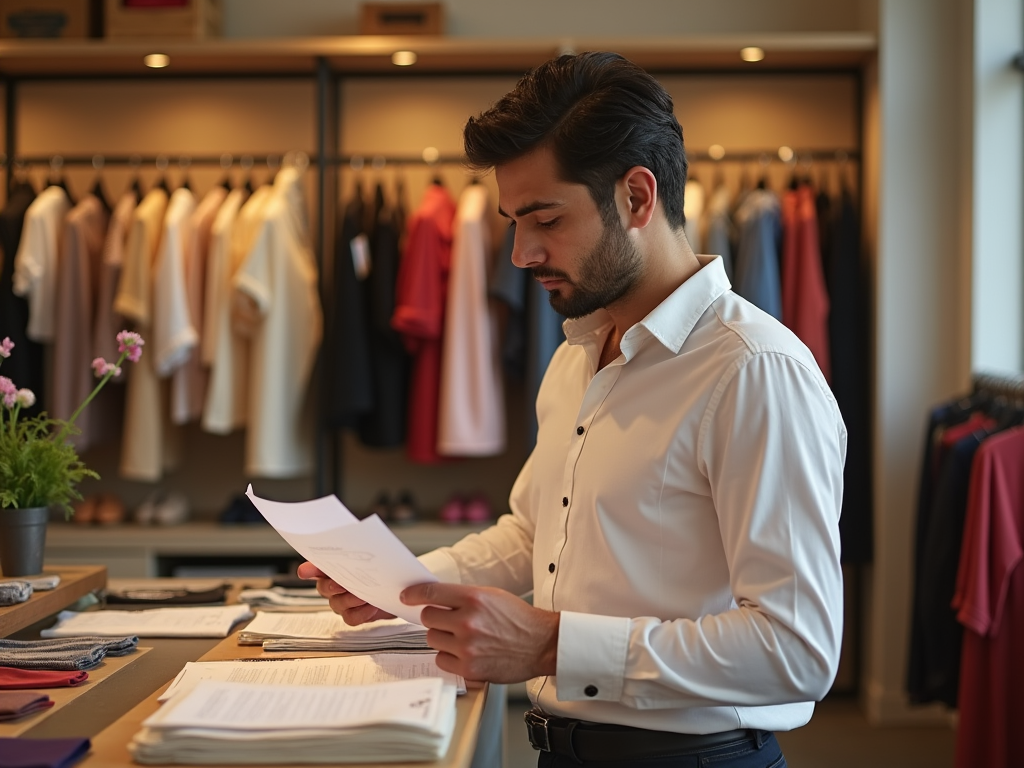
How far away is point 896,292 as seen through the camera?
379 centimetres

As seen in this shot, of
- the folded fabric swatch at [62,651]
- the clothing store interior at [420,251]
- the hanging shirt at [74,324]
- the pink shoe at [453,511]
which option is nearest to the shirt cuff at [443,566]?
the folded fabric swatch at [62,651]

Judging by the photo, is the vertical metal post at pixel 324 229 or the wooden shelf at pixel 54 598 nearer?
the wooden shelf at pixel 54 598

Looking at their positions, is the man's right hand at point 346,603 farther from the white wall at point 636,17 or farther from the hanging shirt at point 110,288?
the white wall at point 636,17

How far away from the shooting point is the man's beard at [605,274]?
1.50 m

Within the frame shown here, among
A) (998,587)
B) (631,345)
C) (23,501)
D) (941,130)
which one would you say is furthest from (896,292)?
(23,501)

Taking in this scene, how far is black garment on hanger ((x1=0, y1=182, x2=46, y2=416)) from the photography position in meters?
3.90

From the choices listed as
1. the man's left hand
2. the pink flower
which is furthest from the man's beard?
the pink flower

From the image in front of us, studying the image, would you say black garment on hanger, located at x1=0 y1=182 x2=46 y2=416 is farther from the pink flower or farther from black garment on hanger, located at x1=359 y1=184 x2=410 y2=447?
the pink flower

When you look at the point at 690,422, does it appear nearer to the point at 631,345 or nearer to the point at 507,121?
the point at 631,345

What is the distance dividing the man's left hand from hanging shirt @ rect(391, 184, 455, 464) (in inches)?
101

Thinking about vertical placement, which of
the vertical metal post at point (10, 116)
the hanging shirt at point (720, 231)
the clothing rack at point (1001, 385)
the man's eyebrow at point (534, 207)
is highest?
the vertical metal post at point (10, 116)

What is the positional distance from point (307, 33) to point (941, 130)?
2.47 m

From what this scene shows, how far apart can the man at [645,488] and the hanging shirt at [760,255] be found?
7.24 ft

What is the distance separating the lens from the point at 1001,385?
3168mm
